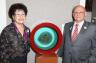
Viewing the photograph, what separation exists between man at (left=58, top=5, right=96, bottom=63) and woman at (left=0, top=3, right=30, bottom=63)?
1.56 ft

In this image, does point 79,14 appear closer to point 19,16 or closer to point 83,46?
point 83,46

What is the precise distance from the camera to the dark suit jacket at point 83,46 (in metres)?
1.88

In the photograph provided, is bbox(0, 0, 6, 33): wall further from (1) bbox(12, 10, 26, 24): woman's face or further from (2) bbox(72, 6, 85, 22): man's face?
(2) bbox(72, 6, 85, 22): man's face

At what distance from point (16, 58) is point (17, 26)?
0.30m

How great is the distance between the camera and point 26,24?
195cm

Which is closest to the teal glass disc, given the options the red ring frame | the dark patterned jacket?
the red ring frame

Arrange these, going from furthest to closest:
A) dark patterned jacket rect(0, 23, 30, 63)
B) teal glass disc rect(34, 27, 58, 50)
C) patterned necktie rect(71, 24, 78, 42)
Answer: patterned necktie rect(71, 24, 78, 42)
teal glass disc rect(34, 27, 58, 50)
dark patterned jacket rect(0, 23, 30, 63)

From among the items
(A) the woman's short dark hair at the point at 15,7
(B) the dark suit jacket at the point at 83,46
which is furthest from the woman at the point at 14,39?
(B) the dark suit jacket at the point at 83,46

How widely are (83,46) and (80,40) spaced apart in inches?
2.7

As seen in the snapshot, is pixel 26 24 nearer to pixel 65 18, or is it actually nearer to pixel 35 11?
pixel 35 11

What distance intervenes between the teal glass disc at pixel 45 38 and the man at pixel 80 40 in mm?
192

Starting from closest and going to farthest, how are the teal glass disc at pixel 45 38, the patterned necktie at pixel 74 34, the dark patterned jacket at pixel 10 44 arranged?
the dark patterned jacket at pixel 10 44 < the teal glass disc at pixel 45 38 < the patterned necktie at pixel 74 34

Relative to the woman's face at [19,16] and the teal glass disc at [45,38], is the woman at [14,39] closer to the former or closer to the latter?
the woman's face at [19,16]

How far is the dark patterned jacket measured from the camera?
168cm
